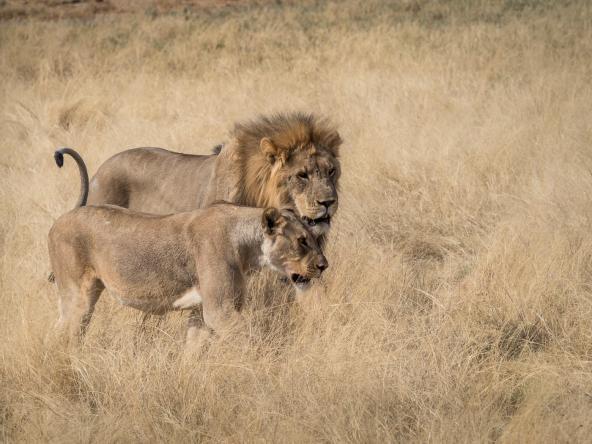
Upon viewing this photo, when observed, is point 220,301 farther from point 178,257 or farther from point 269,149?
point 269,149

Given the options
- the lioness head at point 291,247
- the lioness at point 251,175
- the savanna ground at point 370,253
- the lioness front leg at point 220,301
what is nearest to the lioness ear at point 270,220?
the lioness head at point 291,247

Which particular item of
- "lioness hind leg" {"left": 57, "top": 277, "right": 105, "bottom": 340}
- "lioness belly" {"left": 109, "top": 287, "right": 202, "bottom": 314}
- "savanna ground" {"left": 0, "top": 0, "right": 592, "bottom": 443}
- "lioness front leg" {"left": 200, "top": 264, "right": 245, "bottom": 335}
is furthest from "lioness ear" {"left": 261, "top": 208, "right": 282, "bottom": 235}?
"lioness hind leg" {"left": 57, "top": 277, "right": 105, "bottom": 340}

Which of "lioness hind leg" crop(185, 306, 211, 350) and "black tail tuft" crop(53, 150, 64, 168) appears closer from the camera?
"lioness hind leg" crop(185, 306, 211, 350)

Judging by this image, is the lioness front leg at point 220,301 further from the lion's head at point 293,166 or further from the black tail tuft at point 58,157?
the black tail tuft at point 58,157

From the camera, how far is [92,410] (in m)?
4.04

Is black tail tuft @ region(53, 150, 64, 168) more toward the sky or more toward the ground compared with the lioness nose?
more toward the sky

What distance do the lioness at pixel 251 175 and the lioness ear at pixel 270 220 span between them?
2.52ft

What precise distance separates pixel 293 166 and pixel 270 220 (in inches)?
44.2

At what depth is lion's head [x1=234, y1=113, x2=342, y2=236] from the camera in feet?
16.8

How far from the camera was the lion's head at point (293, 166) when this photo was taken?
5.12 meters

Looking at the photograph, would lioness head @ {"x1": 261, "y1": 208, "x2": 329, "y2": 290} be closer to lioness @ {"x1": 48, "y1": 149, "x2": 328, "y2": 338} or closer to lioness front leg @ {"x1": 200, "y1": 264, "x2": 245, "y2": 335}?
lioness @ {"x1": 48, "y1": 149, "x2": 328, "y2": 338}

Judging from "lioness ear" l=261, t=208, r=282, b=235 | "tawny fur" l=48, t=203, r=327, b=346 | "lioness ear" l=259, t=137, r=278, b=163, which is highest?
"lioness ear" l=259, t=137, r=278, b=163

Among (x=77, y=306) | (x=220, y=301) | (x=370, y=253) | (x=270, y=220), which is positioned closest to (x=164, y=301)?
(x=220, y=301)

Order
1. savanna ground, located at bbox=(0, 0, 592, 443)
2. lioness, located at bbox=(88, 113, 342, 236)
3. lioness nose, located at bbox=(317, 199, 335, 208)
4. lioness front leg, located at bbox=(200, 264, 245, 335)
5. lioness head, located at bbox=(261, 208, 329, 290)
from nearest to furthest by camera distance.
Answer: savanna ground, located at bbox=(0, 0, 592, 443) < lioness front leg, located at bbox=(200, 264, 245, 335) < lioness head, located at bbox=(261, 208, 329, 290) < lioness nose, located at bbox=(317, 199, 335, 208) < lioness, located at bbox=(88, 113, 342, 236)
